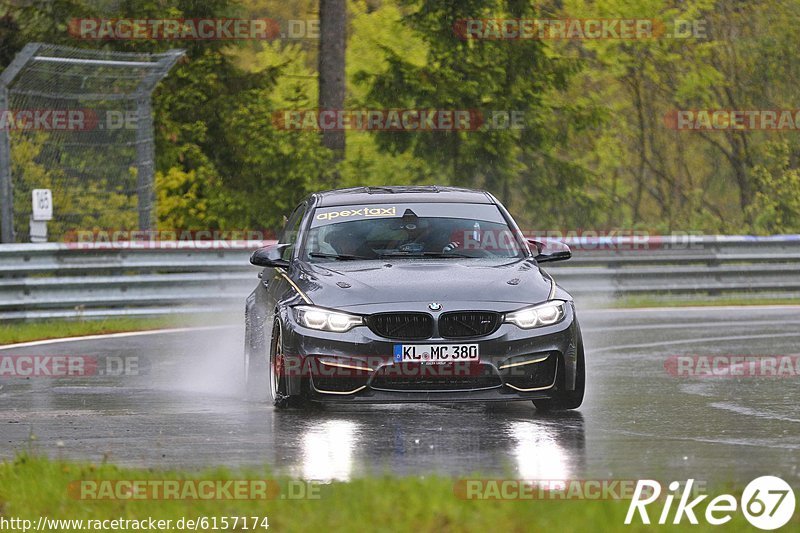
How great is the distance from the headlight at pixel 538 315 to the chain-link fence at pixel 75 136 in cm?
1046

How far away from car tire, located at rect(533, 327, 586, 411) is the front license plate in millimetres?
759

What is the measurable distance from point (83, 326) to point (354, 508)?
13147 millimetres

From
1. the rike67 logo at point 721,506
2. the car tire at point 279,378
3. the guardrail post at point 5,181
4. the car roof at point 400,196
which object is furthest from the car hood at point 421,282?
the guardrail post at point 5,181

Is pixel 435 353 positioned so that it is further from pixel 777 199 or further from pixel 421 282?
pixel 777 199

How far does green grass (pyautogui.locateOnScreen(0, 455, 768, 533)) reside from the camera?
256 inches

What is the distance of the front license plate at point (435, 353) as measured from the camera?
10211mm

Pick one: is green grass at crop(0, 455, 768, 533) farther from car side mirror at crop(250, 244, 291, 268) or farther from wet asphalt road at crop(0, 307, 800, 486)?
car side mirror at crop(250, 244, 291, 268)

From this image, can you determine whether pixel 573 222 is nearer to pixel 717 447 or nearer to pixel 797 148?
pixel 797 148

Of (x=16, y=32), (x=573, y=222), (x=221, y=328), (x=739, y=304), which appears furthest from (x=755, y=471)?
(x=573, y=222)

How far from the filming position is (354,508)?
270 inches

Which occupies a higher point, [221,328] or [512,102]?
[512,102]

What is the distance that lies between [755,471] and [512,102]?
82.1 ft

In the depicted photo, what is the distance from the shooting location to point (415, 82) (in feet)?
104

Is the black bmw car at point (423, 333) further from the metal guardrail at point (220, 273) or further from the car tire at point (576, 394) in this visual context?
the metal guardrail at point (220, 273)
